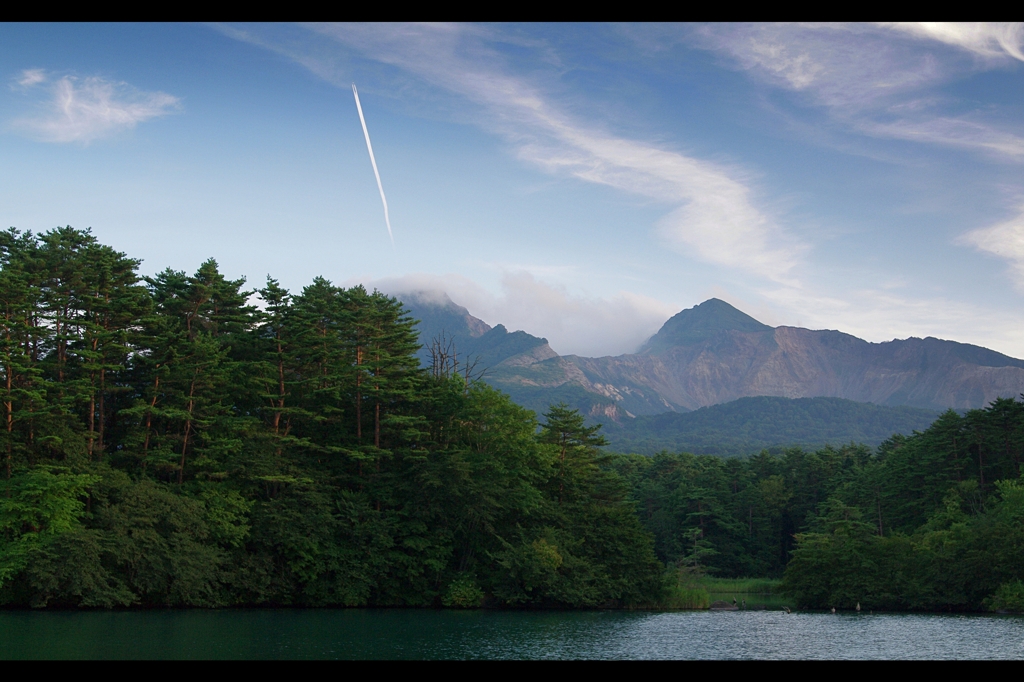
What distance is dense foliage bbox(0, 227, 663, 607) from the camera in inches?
1453

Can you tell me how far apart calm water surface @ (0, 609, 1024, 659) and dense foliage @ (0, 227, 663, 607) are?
2.64 m

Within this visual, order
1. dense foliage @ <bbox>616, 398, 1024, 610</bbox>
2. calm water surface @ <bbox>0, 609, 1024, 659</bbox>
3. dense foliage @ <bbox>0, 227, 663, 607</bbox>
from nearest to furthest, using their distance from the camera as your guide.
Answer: calm water surface @ <bbox>0, 609, 1024, 659</bbox> → dense foliage @ <bbox>0, 227, 663, 607</bbox> → dense foliage @ <bbox>616, 398, 1024, 610</bbox>

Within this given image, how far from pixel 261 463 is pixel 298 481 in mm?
2163

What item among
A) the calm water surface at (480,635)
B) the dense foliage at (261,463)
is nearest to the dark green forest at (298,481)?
the dense foliage at (261,463)

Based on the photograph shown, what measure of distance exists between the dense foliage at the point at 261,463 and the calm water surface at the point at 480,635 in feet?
8.65

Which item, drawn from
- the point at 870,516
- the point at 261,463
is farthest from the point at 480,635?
the point at 870,516

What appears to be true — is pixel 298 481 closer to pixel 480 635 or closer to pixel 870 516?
pixel 480 635

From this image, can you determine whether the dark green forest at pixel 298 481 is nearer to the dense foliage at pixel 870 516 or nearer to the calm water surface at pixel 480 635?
the dense foliage at pixel 870 516

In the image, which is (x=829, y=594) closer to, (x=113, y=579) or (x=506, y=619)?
(x=506, y=619)

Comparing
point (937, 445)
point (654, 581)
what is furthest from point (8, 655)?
point (937, 445)

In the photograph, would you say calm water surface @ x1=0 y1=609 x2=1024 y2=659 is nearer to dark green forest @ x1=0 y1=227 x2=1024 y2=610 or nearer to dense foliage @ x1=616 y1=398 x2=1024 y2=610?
dark green forest @ x1=0 y1=227 x2=1024 y2=610

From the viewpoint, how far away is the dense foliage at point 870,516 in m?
44.3

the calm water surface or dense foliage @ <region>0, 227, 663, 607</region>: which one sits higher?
dense foliage @ <region>0, 227, 663, 607</region>

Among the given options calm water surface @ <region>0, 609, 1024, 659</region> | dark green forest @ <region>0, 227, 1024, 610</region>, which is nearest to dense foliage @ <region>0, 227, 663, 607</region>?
dark green forest @ <region>0, 227, 1024, 610</region>
